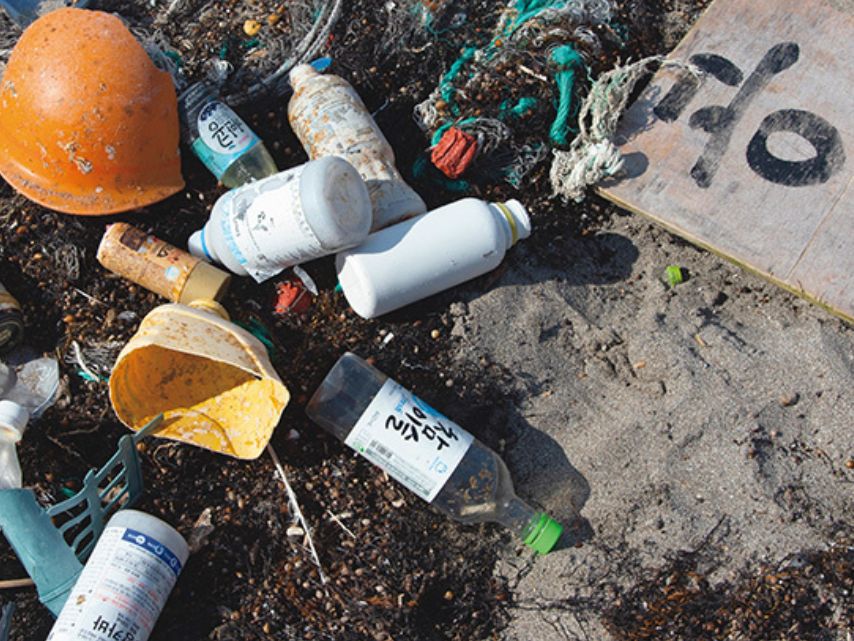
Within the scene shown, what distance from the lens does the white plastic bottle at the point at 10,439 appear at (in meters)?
2.22

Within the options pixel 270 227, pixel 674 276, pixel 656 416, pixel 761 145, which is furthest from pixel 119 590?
pixel 761 145

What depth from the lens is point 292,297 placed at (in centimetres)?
252

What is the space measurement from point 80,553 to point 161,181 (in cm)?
98

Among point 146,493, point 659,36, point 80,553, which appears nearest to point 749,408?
point 659,36

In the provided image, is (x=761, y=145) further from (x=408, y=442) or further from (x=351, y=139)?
(x=408, y=442)

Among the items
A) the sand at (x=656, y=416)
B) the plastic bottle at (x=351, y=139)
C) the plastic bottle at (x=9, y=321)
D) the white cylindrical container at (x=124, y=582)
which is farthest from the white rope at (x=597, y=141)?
the plastic bottle at (x=9, y=321)

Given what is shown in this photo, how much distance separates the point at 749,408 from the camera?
2373 mm

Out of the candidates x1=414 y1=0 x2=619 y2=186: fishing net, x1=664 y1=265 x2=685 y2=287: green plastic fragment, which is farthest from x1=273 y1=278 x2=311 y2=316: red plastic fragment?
x1=664 y1=265 x2=685 y2=287: green plastic fragment

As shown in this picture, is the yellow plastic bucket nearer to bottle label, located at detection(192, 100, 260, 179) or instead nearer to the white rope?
bottle label, located at detection(192, 100, 260, 179)

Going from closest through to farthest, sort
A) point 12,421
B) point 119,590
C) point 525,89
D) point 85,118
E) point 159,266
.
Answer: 1. point 119,590
2. point 12,421
3. point 85,118
4. point 159,266
5. point 525,89

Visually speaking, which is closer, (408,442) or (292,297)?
(408,442)

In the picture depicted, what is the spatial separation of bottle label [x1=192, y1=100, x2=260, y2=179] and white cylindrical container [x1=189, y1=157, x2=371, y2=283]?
16 centimetres

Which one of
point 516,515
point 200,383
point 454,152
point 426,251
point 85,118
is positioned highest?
point 85,118

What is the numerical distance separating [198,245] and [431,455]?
33.6 inches
